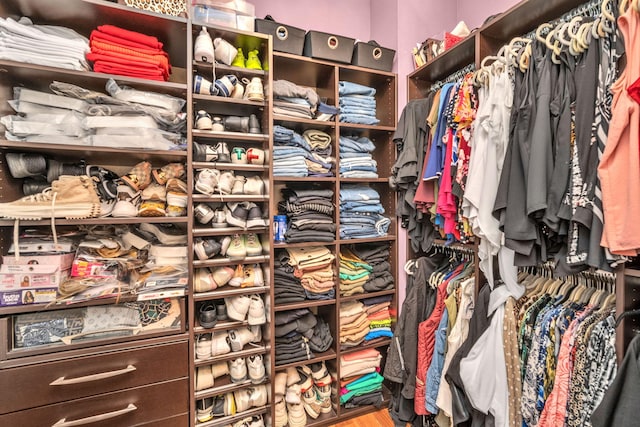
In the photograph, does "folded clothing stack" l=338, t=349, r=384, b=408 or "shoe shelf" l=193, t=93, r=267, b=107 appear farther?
"folded clothing stack" l=338, t=349, r=384, b=408

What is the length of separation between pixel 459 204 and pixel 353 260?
74 cm

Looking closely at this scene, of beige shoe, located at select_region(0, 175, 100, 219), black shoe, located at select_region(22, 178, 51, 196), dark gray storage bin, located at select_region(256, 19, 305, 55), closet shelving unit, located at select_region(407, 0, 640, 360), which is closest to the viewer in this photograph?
closet shelving unit, located at select_region(407, 0, 640, 360)

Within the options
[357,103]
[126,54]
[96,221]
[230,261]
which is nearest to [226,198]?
[230,261]

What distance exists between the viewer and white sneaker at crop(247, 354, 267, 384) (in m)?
1.54

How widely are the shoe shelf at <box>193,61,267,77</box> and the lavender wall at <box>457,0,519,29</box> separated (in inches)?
57.8

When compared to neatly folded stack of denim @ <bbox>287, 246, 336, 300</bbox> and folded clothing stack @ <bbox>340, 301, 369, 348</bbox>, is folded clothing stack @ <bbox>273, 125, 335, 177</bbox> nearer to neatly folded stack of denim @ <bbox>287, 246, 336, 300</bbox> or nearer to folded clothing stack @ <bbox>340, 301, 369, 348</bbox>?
neatly folded stack of denim @ <bbox>287, 246, 336, 300</bbox>

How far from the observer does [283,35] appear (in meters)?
1.60

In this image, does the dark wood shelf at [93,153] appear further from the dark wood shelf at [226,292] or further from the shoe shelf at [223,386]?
the shoe shelf at [223,386]

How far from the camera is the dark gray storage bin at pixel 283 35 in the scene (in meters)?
1.56

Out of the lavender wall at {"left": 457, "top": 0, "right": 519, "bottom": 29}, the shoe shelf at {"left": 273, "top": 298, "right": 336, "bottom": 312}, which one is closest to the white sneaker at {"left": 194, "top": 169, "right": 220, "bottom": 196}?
the shoe shelf at {"left": 273, "top": 298, "right": 336, "bottom": 312}

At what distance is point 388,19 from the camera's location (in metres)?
1.94

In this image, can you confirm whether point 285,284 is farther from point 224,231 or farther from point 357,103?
point 357,103

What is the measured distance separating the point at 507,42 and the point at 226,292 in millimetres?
1858

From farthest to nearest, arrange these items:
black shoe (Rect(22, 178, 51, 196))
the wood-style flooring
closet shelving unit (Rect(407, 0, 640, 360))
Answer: the wood-style flooring
black shoe (Rect(22, 178, 51, 196))
closet shelving unit (Rect(407, 0, 640, 360))
